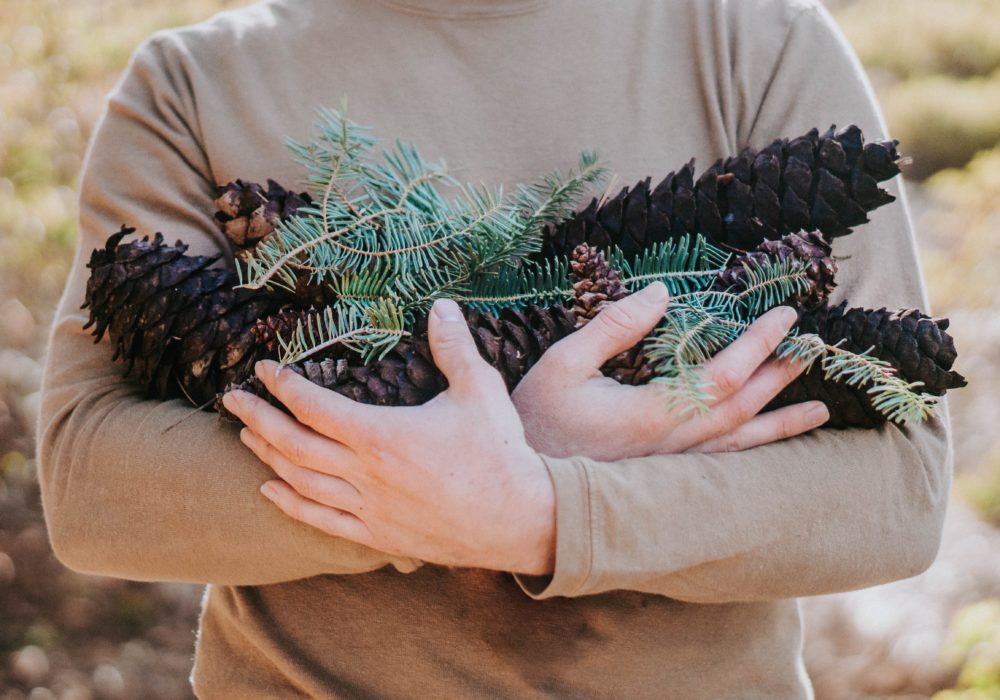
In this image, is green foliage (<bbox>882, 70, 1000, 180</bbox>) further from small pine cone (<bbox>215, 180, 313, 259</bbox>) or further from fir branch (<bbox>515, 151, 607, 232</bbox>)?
small pine cone (<bbox>215, 180, 313, 259</bbox>)

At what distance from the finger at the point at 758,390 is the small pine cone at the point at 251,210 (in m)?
0.48

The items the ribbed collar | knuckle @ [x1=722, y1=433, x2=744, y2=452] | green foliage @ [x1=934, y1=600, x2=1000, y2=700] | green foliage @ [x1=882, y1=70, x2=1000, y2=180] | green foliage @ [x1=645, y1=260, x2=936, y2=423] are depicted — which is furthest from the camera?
green foliage @ [x1=882, y1=70, x2=1000, y2=180]

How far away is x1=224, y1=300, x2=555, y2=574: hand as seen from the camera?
0.85m

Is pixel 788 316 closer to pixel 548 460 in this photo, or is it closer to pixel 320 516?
pixel 548 460

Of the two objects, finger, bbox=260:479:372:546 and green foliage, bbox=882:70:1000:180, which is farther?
green foliage, bbox=882:70:1000:180

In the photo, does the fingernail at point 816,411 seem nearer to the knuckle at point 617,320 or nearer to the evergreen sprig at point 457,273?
the evergreen sprig at point 457,273

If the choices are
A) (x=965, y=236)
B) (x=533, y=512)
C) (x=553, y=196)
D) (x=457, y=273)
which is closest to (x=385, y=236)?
(x=457, y=273)

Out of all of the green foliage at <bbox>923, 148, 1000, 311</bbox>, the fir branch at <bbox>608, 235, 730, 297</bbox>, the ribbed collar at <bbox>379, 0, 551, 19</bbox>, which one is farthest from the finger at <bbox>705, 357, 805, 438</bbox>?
the green foliage at <bbox>923, 148, 1000, 311</bbox>

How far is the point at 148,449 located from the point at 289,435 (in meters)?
0.20

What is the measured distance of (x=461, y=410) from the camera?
85 centimetres

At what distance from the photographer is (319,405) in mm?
867

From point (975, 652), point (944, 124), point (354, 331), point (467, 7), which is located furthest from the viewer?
point (944, 124)

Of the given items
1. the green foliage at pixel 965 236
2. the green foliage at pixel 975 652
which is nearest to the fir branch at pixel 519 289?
the green foliage at pixel 975 652

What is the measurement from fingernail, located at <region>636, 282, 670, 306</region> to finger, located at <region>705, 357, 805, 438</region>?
0.13 metres
